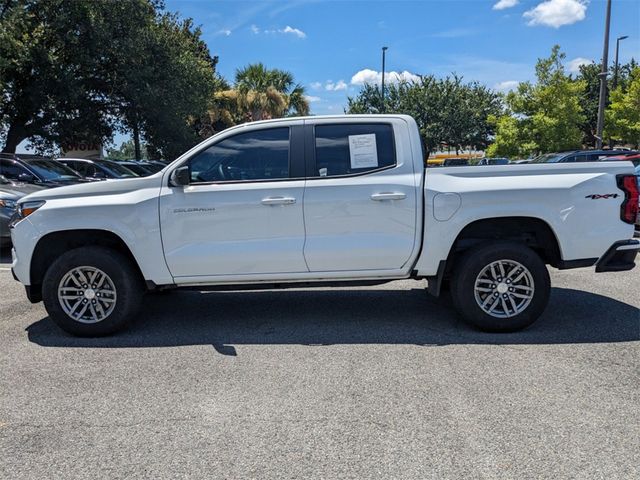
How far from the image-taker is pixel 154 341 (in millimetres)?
5223

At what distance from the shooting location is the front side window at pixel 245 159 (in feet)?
17.3

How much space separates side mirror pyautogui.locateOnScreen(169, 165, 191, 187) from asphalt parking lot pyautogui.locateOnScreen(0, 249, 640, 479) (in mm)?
1442

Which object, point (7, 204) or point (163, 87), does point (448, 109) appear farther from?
point (7, 204)

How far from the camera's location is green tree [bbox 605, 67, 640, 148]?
91.8ft

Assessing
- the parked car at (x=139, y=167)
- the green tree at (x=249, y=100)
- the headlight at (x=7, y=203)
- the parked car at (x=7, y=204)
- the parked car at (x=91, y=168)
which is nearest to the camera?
the parked car at (x=7, y=204)

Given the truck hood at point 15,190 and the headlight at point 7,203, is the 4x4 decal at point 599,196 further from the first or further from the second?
the headlight at point 7,203

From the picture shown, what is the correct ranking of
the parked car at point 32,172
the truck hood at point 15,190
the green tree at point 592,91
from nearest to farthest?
the truck hood at point 15,190, the parked car at point 32,172, the green tree at point 592,91

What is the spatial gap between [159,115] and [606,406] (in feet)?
70.0

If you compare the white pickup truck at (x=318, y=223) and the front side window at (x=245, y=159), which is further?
the front side window at (x=245, y=159)

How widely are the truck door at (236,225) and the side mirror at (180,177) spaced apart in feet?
0.18

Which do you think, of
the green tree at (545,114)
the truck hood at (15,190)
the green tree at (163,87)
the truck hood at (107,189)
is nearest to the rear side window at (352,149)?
the truck hood at (107,189)

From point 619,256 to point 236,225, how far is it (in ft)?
11.6

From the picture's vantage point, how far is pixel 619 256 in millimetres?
5223

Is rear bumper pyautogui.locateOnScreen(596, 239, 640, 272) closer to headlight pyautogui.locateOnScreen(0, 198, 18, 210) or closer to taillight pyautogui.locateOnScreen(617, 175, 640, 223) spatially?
taillight pyautogui.locateOnScreen(617, 175, 640, 223)
